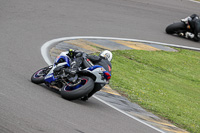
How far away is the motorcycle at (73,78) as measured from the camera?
7.50 meters

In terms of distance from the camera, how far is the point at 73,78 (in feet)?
25.3

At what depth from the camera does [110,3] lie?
19672 millimetres

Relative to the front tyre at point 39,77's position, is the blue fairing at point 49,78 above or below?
above

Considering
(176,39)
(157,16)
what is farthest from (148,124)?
(157,16)

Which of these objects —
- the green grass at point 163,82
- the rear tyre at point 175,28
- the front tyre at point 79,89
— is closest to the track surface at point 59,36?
the front tyre at point 79,89

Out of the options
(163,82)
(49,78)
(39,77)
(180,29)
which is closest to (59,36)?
(163,82)

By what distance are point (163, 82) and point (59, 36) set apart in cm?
383

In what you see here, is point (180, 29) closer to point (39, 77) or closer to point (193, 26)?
point (193, 26)

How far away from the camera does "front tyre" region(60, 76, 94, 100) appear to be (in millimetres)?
7423

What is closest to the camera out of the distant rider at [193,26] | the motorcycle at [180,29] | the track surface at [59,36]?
the track surface at [59,36]

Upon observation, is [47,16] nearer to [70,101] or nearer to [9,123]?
[70,101]

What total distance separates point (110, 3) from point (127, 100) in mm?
10977

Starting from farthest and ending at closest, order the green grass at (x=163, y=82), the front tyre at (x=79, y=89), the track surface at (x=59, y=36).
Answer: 1. the green grass at (x=163, y=82)
2. the front tyre at (x=79, y=89)
3. the track surface at (x=59, y=36)

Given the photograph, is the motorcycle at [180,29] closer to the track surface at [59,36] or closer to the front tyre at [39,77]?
the track surface at [59,36]
